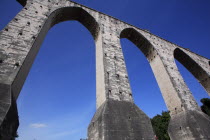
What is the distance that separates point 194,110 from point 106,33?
7335mm

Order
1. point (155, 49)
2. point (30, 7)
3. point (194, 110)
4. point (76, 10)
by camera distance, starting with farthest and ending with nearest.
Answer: point (155, 49), point (76, 10), point (194, 110), point (30, 7)

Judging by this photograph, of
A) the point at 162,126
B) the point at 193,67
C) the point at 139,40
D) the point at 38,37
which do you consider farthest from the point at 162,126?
the point at 38,37

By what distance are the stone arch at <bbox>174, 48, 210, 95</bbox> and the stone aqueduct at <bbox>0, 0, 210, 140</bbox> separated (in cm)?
39

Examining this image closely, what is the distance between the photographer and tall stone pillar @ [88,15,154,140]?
4082 millimetres

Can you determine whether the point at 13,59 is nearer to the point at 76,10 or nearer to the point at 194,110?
the point at 76,10

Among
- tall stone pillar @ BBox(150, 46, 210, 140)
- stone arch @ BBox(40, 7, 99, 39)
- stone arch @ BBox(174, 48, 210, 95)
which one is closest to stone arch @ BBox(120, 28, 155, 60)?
tall stone pillar @ BBox(150, 46, 210, 140)

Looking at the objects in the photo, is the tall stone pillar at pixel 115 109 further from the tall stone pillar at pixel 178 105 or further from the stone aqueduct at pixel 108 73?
the tall stone pillar at pixel 178 105

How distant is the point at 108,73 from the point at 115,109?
6.18ft

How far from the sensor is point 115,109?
4.66m

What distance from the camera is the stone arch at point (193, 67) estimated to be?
1228 centimetres

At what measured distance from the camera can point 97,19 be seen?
8.95 metres

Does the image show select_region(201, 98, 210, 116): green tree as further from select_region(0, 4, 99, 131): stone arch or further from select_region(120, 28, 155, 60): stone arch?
select_region(0, 4, 99, 131): stone arch

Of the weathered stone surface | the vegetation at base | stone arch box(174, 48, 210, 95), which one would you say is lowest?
the weathered stone surface

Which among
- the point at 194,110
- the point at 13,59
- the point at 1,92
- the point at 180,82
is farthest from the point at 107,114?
the point at 180,82
